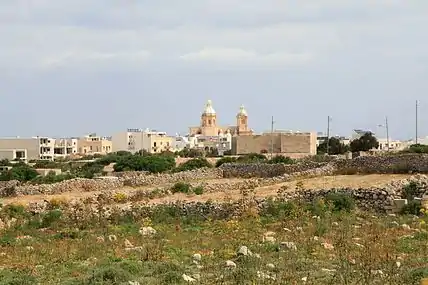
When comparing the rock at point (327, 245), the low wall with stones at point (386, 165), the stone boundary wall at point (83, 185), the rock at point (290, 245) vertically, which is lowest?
the stone boundary wall at point (83, 185)

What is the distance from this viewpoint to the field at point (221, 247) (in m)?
9.34

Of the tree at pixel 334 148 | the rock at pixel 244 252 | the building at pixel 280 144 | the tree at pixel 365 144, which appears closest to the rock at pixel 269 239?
the rock at pixel 244 252

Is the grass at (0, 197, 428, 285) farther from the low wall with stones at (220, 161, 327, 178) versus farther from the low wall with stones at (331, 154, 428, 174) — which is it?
the low wall with stones at (220, 161, 327, 178)

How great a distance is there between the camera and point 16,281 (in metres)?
9.82

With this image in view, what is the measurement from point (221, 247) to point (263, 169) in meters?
28.1

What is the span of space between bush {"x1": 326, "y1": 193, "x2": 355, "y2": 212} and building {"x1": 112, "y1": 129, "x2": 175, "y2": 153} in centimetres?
10917

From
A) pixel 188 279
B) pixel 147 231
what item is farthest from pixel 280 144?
pixel 188 279

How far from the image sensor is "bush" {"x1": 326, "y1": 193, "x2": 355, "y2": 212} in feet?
63.5

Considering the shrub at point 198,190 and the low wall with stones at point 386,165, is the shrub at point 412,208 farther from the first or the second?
the low wall with stones at point 386,165

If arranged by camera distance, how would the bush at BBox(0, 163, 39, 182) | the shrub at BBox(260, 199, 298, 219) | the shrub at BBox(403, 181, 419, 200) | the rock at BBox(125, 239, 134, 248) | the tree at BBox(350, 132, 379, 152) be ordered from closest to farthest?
the rock at BBox(125, 239, 134, 248) → the shrub at BBox(260, 199, 298, 219) → the shrub at BBox(403, 181, 419, 200) → the bush at BBox(0, 163, 39, 182) → the tree at BBox(350, 132, 379, 152)

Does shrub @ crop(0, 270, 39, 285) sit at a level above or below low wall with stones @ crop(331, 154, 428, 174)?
below

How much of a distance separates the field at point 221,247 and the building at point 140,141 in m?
109

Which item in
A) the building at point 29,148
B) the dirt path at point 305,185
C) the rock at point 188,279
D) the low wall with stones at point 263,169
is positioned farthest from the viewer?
the building at point 29,148

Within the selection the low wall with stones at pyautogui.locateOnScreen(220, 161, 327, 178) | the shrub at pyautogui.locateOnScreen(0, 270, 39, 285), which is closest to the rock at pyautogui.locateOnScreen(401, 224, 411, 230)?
the shrub at pyautogui.locateOnScreen(0, 270, 39, 285)
